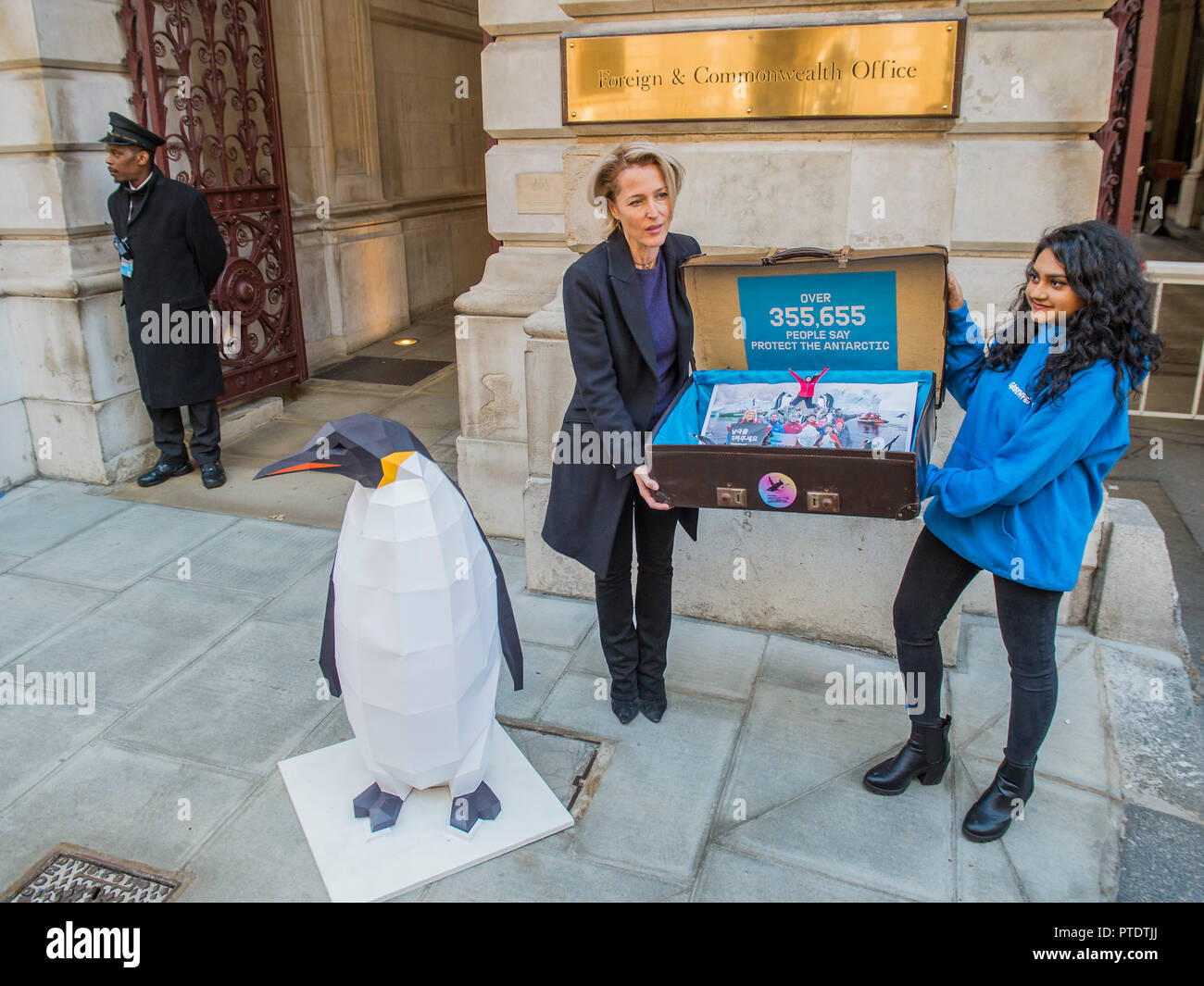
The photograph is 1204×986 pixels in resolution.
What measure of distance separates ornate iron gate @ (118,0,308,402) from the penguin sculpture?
4400 mm

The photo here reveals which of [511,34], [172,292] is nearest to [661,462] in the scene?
[511,34]

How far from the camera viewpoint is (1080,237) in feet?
8.21

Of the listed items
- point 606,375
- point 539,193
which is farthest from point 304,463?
point 539,193

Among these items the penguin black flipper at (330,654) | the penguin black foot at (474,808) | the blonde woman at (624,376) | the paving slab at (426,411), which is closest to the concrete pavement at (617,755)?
the penguin black foot at (474,808)

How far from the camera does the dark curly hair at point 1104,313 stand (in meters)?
2.47

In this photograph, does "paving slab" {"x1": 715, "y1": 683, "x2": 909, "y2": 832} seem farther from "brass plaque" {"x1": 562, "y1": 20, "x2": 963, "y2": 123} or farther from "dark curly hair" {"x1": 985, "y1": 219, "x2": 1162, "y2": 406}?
"brass plaque" {"x1": 562, "y1": 20, "x2": 963, "y2": 123}

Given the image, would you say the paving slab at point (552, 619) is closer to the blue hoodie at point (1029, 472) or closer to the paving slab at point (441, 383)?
the blue hoodie at point (1029, 472)

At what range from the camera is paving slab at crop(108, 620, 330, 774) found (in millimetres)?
3455

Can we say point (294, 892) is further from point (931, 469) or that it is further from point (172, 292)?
point (172, 292)

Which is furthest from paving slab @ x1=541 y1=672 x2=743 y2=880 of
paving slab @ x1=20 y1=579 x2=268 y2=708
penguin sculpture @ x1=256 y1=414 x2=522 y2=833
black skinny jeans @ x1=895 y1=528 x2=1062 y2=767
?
paving slab @ x1=20 y1=579 x2=268 y2=708

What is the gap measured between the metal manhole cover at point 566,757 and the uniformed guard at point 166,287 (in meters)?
3.32

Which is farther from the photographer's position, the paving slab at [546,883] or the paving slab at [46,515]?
the paving slab at [46,515]

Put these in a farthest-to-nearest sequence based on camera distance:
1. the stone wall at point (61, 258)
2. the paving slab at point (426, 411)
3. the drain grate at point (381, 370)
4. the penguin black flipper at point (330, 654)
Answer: the drain grate at point (381, 370) < the paving slab at point (426, 411) < the stone wall at point (61, 258) < the penguin black flipper at point (330, 654)

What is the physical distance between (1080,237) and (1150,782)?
195cm
